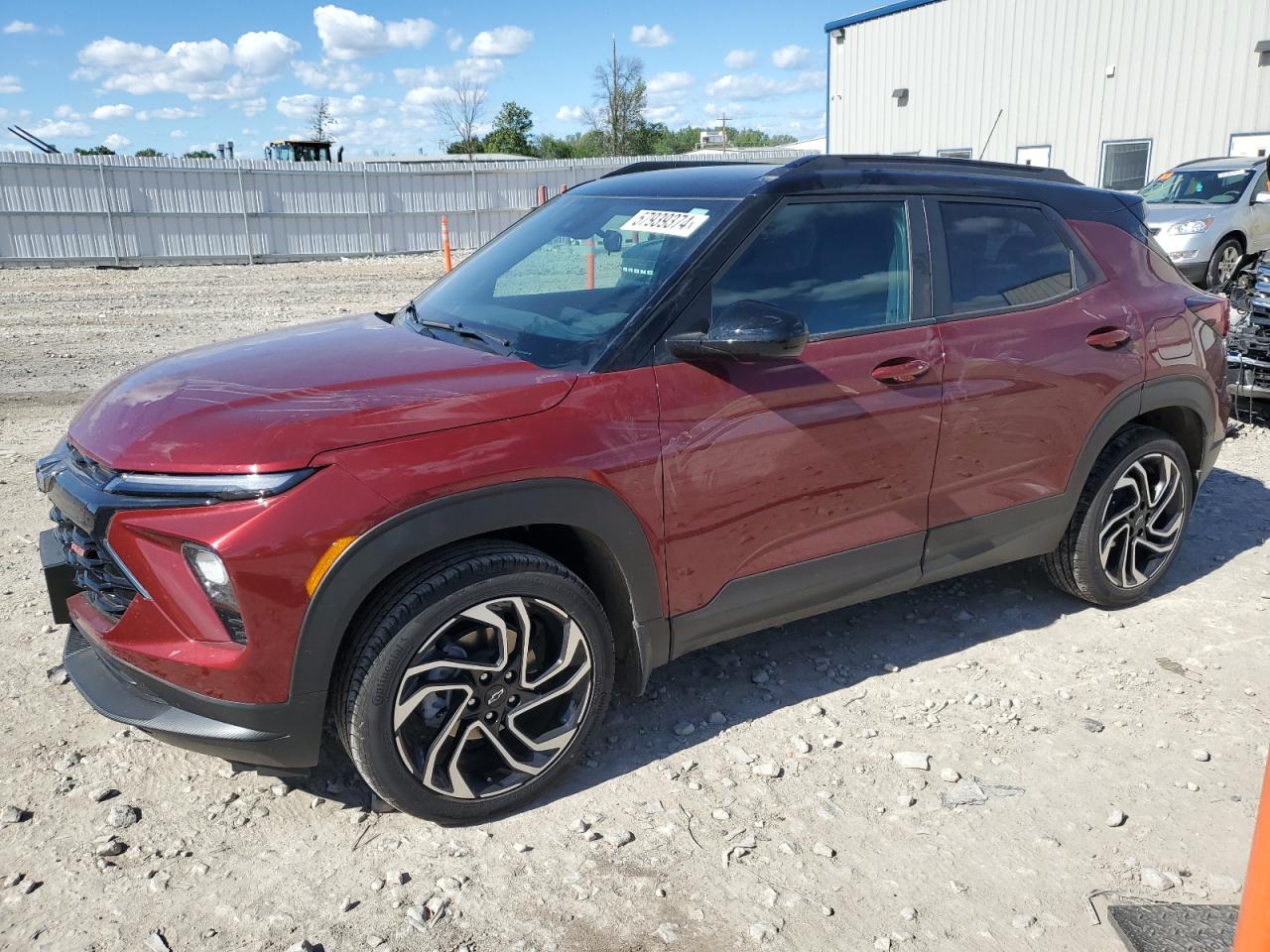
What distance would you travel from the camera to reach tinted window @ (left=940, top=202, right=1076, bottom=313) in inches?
143

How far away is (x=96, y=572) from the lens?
271 cm

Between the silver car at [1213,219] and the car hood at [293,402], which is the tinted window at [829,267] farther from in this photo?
the silver car at [1213,219]

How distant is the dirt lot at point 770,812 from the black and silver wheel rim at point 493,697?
0.19 m

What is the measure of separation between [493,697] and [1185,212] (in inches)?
549

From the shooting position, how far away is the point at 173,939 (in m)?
2.49

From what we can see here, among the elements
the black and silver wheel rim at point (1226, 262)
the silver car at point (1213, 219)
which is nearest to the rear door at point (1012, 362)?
the silver car at point (1213, 219)

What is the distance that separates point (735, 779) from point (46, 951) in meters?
1.93

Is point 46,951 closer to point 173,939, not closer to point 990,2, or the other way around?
point 173,939

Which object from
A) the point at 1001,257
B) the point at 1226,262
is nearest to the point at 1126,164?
the point at 1226,262

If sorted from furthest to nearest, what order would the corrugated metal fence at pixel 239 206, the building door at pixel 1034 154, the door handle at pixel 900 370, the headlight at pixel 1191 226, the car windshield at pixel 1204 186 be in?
the building door at pixel 1034 154
the corrugated metal fence at pixel 239 206
the car windshield at pixel 1204 186
the headlight at pixel 1191 226
the door handle at pixel 900 370

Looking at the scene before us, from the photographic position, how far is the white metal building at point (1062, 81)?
19281 millimetres

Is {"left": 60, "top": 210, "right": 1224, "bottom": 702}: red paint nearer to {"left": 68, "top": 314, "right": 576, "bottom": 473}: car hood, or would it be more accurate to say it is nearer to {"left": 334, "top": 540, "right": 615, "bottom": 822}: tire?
{"left": 68, "top": 314, "right": 576, "bottom": 473}: car hood

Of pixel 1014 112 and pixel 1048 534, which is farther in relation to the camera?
pixel 1014 112

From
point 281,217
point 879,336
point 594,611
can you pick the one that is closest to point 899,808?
point 594,611
